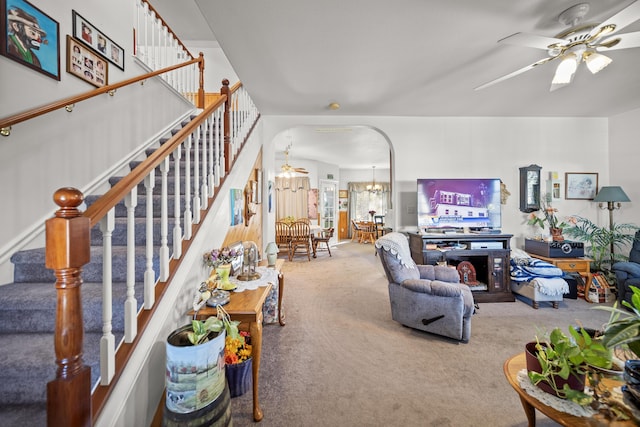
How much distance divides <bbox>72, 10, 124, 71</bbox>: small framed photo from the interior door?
247 inches

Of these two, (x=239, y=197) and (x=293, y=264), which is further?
(x=293, y=264)

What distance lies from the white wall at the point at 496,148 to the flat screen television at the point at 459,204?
43 centimetres

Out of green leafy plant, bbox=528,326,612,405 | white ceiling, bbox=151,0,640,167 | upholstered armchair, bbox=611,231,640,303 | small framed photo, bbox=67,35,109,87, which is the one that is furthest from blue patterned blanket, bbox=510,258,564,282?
small framed photo, bbox=67,35,109,87

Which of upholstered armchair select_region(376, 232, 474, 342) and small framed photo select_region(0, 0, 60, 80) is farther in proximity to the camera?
upholstered armchair select_region(376, 232, 474, 342)

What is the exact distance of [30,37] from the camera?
5.74ft

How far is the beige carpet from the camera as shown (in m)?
1.60

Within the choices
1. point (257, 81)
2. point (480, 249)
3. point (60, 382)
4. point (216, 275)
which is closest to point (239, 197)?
point (216, 275)

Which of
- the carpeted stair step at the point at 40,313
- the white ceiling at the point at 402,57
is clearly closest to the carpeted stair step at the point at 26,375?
the carpeted stair step at the point at 40,313

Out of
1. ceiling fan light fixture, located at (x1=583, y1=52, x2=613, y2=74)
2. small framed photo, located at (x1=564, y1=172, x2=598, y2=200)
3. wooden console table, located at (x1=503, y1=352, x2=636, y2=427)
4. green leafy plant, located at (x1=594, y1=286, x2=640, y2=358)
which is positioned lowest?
wooden console table, located at (x1=503, y1=352, x2=636, y2=427)

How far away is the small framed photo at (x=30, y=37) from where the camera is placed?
1608 millimetres

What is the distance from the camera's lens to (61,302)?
0.77m

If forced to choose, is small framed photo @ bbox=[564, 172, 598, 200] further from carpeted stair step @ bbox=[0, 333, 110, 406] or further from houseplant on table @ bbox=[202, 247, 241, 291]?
carpeted stair step @ bbox=[0, 333, 110, 406]

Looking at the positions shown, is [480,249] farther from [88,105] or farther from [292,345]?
[88,105]

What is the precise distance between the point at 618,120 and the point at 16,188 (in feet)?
22.7
